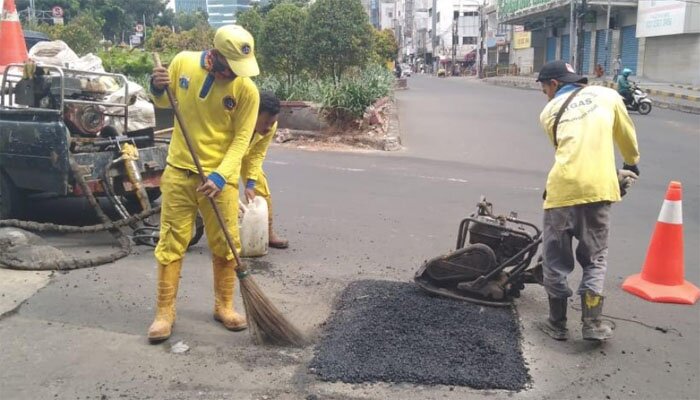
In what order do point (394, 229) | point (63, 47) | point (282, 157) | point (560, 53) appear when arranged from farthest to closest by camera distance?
point (560, 53)
point (282, 157)
point (63, 47)
point (394, 229)

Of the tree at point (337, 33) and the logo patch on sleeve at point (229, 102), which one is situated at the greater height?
the tree at point (337, 33)

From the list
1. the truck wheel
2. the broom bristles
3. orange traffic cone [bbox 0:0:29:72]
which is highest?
orange traffic cone [bbox 0:0:29:72]

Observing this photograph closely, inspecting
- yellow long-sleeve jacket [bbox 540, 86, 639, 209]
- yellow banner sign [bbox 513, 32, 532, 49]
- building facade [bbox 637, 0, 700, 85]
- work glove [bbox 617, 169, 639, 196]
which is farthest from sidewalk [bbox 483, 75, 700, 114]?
yellow banner sign [bbox 513, 32, 532, 49]

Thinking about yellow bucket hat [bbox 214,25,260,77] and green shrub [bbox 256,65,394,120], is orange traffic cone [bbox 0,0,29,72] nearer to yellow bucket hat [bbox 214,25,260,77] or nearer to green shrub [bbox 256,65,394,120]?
green shrub [bbox 256,65,394,120]

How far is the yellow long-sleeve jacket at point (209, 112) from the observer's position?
3.67 metres

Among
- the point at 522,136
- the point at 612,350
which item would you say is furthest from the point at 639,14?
the point at 612,350

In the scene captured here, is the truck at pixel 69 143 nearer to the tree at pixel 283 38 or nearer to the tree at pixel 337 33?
the tree at pixel 337 33

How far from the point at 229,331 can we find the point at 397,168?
666 centimetres

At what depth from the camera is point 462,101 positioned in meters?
24.0

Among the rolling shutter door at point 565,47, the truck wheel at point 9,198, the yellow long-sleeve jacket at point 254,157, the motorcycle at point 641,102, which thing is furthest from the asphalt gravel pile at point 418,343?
the rolling shutter door at point 565,47

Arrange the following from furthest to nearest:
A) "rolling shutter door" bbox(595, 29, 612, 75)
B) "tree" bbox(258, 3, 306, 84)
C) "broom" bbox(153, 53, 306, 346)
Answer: "rolling shutter door" bbox(595, 29, 612, 75) → "tree" bbox(258, 3, 306, 84) → "broom" bbox(153, 53, 306, 346)

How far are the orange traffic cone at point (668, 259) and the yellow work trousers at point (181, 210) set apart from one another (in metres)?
3.07

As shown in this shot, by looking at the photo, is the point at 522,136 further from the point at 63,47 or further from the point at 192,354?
the point at 192,354

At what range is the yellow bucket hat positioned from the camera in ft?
11.5
